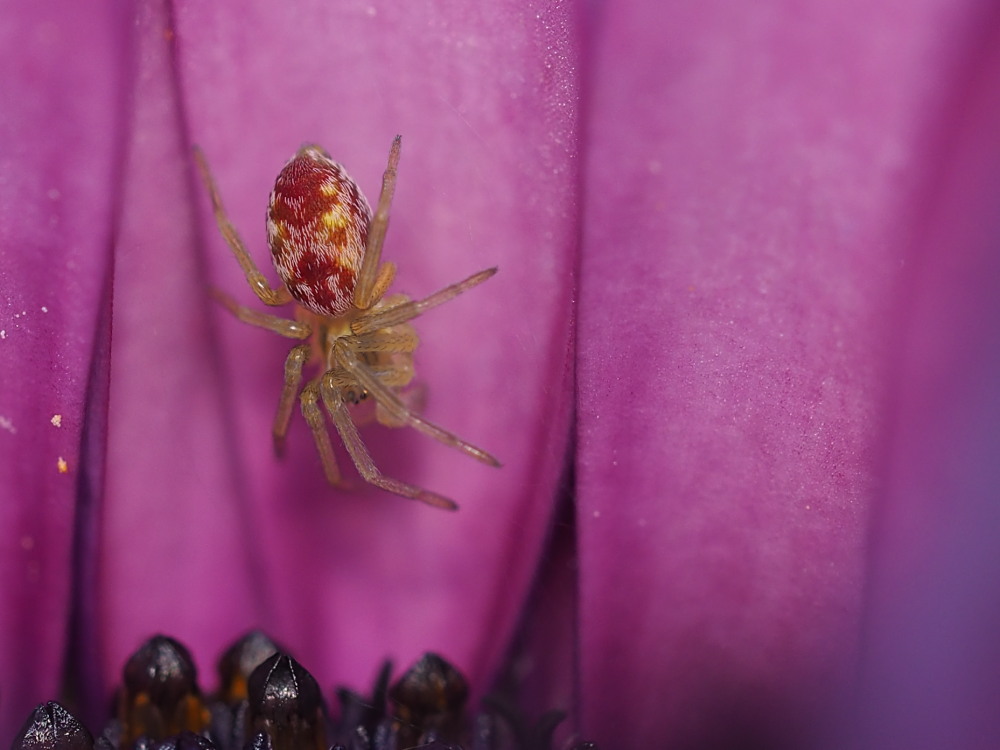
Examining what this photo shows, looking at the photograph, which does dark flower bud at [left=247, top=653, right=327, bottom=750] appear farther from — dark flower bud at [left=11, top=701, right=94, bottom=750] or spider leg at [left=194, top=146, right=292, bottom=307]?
spider leg at [left=194, top=146, right=292, bottom=307]

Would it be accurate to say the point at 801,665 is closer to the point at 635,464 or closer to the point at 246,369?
the point at 635,464

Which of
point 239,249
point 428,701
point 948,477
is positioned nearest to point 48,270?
point 239,249

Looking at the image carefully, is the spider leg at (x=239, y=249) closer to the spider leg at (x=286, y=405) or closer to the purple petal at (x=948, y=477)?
the spider leg at (x=286, y=405)

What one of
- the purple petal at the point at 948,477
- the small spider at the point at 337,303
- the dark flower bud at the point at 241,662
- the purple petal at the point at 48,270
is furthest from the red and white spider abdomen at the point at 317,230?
the purple petal at the point at 948,477

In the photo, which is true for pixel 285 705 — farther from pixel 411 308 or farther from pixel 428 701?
pixel 411 308

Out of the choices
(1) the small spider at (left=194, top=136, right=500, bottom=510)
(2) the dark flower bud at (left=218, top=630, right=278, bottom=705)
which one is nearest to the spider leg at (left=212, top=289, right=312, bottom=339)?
(1) the small spider at (left=194, top=136, right=500, bottom=510)

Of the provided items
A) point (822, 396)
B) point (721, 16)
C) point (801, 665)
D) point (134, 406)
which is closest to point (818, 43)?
point (721, 16)
